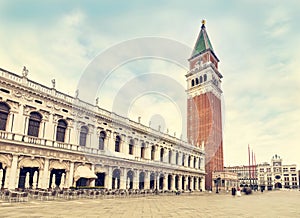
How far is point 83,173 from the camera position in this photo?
86.4 ft

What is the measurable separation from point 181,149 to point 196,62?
121 feet

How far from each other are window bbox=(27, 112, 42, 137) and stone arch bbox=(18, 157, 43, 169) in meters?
2.63

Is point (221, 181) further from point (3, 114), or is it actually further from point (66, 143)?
point (3, 114)

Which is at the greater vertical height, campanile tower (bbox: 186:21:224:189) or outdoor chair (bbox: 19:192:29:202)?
campanile tower (bbox: 186:21:224:189)

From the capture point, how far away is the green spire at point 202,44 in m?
75.6

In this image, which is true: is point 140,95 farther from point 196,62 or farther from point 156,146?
point 196,62

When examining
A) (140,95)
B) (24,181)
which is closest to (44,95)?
(24,181)

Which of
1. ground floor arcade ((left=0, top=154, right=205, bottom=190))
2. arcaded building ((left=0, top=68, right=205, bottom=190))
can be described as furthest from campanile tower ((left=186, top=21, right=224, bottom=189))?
arcaded building ((left=0, top=68, right=205, bottom=190))

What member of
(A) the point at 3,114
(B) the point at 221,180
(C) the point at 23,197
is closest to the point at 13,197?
(C) the point at 23,197

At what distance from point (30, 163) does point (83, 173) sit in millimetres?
5534

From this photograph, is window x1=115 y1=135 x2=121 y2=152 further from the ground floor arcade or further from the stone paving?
the stone paving

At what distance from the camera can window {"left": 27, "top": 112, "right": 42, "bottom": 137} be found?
24.3 metres

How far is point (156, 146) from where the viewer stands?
1626 inches

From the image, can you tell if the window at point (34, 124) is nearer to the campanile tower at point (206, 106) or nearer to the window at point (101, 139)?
the window at point (101, 139)
